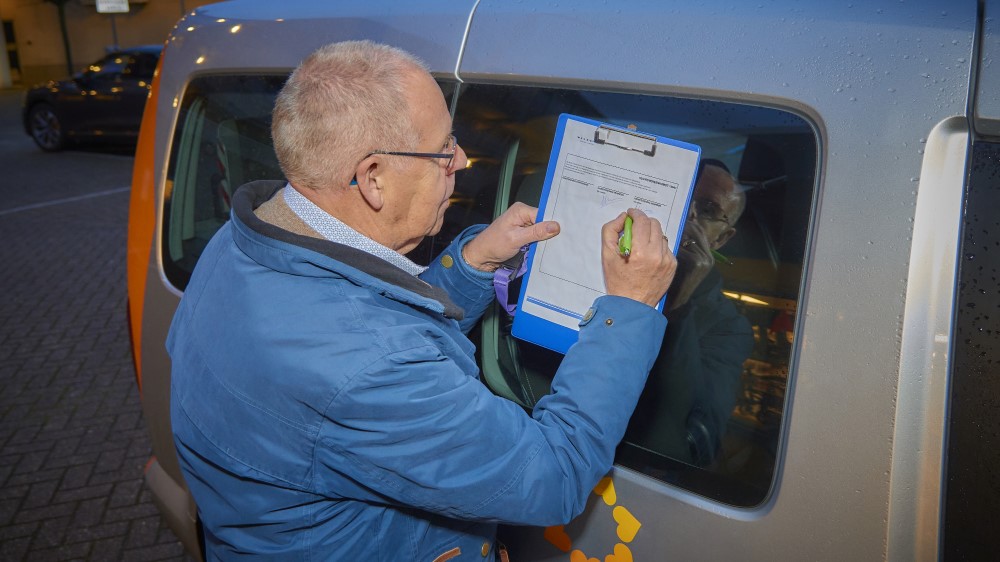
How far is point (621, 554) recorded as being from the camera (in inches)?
53.6

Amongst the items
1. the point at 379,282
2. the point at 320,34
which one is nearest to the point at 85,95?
the point at 320,34

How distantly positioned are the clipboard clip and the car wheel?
12.8m

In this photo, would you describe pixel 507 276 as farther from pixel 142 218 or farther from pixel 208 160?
pixel 142 218

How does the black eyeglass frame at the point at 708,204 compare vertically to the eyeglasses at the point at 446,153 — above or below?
below

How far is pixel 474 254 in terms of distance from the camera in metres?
1.54

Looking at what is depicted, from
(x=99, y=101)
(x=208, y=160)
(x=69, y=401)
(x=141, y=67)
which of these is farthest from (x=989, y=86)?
(x=99, y=101)

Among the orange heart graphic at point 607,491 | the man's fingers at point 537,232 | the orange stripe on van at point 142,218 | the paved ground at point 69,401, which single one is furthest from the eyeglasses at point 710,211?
the paved ground at point 69,401

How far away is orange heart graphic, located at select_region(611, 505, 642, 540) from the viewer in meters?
1.34

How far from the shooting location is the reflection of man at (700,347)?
4.27 ft

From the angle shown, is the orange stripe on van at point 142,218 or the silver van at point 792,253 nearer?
the silver van at point 792,253

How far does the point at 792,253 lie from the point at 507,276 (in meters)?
0.59

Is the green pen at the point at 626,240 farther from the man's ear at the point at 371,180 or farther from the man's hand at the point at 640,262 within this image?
the man's ear at the point at 371,180

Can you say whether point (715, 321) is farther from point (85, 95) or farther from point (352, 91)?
point (85, 95)

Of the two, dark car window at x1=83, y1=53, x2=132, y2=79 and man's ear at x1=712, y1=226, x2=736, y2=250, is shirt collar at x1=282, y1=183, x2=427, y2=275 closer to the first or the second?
man's ear at x1=712, y1=226, x2=736, y2=250
